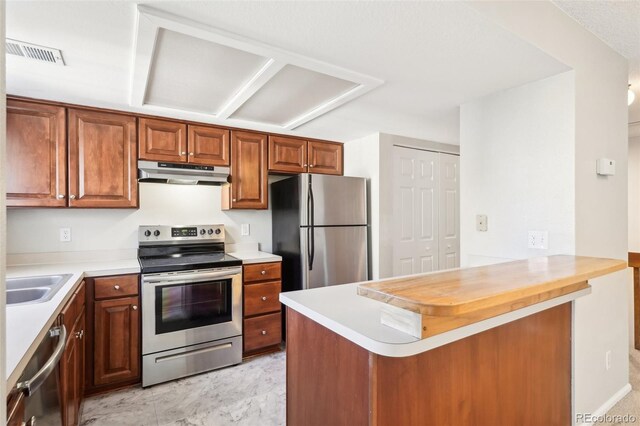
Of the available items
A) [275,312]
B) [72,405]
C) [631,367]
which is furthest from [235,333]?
[631,367]

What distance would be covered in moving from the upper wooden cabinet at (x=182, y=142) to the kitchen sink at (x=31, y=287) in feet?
3.64

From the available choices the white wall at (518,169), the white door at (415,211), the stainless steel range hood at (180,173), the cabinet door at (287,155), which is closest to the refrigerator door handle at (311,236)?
the cabinet door at (287,155)

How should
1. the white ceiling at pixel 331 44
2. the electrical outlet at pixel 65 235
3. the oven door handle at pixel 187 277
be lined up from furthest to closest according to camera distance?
the electrical outlet at pixel 65 235 < the oven door handle at pixel 187 277 < the white ceiling at pixel 331 44

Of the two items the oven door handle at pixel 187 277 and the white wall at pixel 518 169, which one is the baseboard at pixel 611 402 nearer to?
the white wall at pixel 518 169

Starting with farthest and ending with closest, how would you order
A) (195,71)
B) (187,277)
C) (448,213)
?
(448,213) → (187,277) → (195,71)

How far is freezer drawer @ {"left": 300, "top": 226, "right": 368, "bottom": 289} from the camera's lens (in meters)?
2.97

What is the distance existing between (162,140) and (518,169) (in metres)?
2.76

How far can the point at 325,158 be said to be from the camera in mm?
3584

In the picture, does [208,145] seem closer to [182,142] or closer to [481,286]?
[182,142]

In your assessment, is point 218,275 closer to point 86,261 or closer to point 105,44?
point 86,261

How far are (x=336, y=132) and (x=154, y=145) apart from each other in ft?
5.56

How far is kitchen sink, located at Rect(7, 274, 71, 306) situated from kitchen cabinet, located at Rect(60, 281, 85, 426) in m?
0.12

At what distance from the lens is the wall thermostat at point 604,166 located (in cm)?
191

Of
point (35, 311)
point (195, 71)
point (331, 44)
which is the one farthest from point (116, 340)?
point (331, 44)
